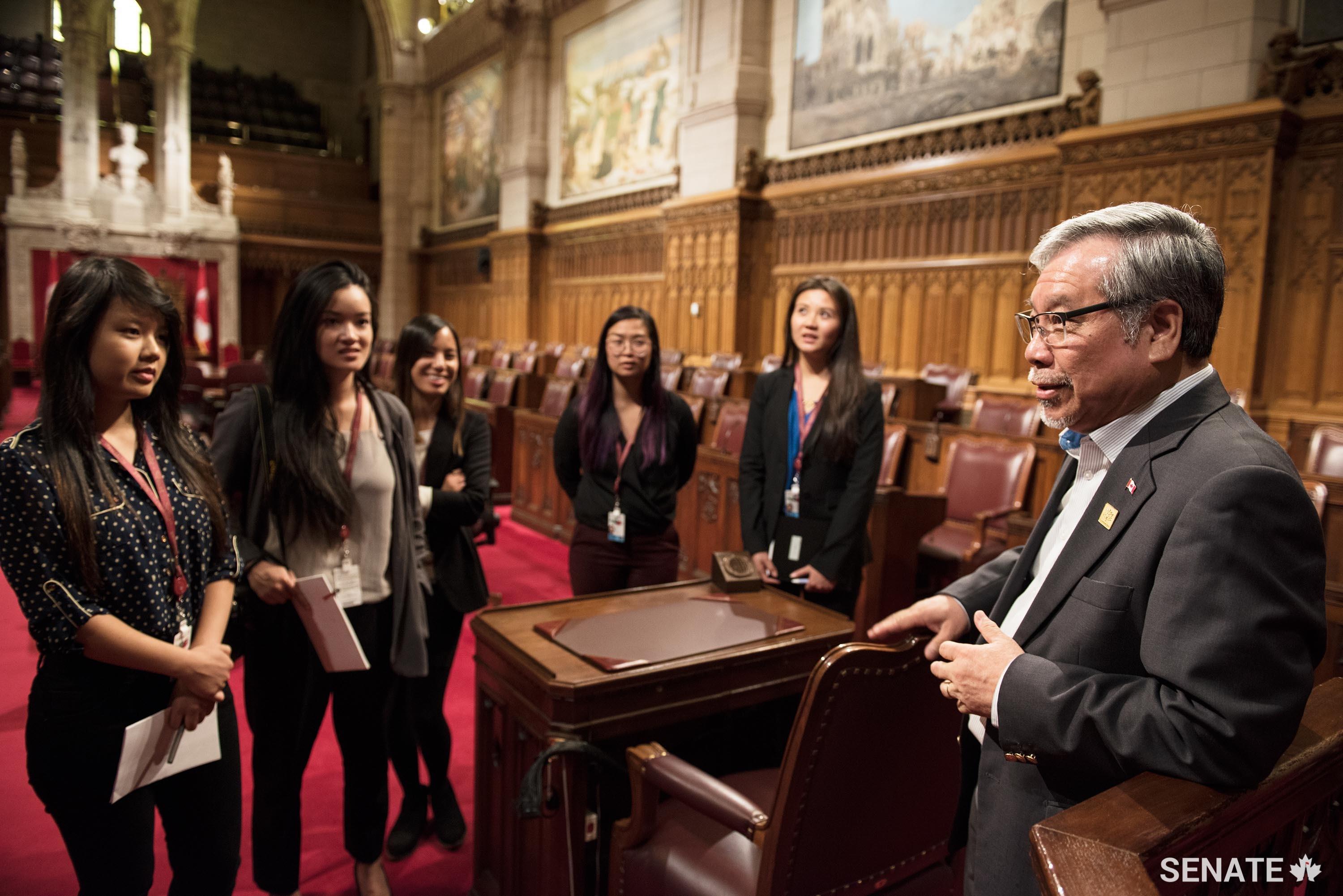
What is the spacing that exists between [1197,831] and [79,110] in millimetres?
17999

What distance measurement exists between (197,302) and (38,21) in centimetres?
961

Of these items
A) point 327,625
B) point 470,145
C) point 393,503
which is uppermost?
point 470,145

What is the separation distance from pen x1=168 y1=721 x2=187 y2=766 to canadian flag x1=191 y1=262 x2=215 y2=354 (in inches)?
589

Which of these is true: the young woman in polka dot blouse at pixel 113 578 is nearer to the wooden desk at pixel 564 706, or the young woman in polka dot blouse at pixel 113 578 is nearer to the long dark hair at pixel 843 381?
the wooden desk at pixel 564 706

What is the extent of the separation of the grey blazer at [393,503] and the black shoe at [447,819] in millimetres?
552

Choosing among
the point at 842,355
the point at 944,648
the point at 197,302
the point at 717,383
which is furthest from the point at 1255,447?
the point at 197,302

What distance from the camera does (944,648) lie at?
1.14 metres

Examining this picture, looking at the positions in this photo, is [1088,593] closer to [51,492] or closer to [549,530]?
[51,492]

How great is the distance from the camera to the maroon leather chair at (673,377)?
793 cm

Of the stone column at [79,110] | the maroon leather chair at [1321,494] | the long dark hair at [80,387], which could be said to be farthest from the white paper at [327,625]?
the stone column at [79,110]

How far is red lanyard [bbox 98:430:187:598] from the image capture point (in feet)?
5.01

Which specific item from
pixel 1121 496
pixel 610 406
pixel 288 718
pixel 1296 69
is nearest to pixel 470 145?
pixel 1296 69

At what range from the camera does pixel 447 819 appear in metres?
2.44

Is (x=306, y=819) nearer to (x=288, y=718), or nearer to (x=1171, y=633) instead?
(x=288, y=718)
